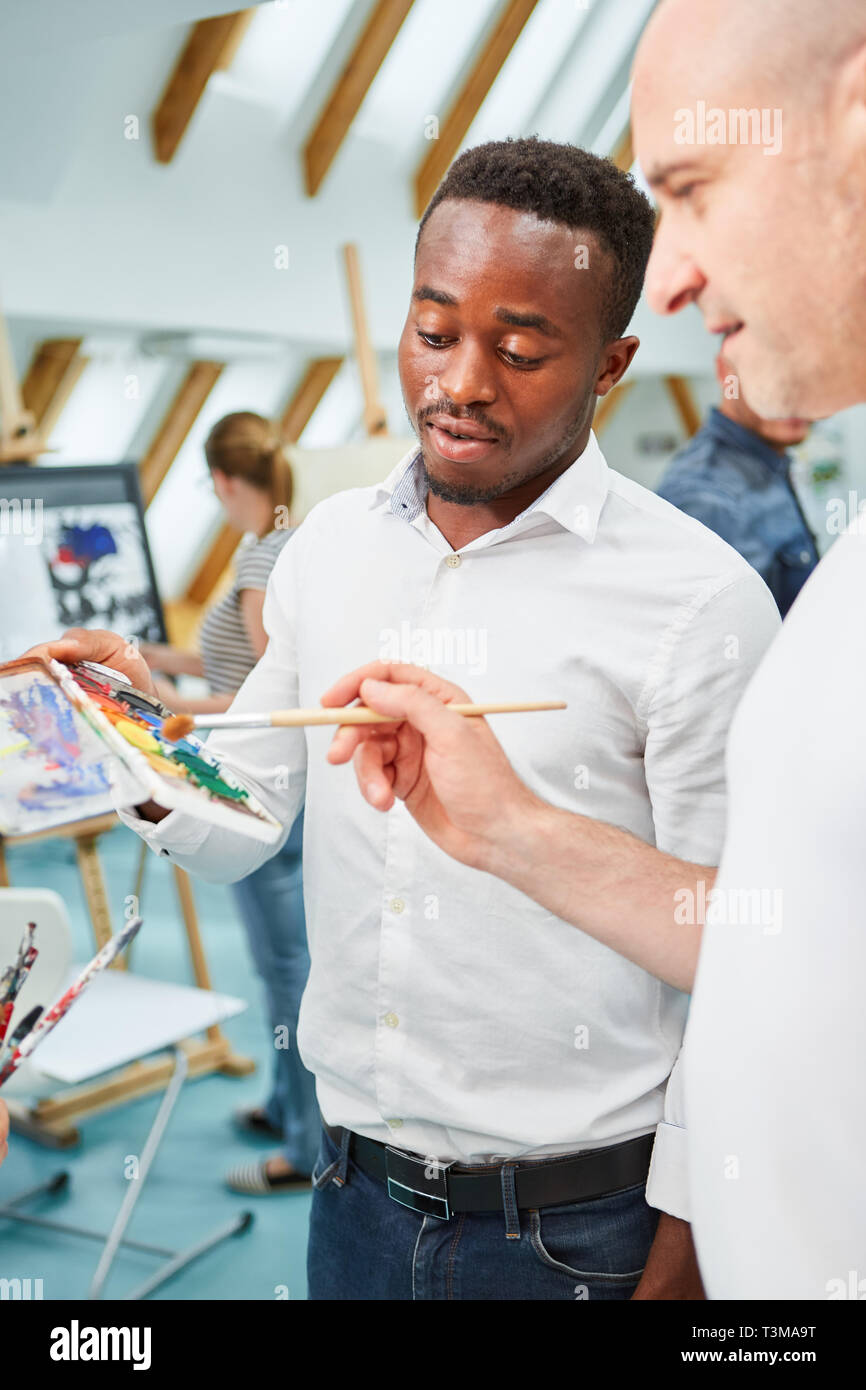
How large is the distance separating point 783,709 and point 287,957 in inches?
101

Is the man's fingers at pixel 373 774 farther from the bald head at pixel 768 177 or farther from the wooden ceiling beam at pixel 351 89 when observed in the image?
the wooden ceiling beam at pixel 351 89

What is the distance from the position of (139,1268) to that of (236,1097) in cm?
88

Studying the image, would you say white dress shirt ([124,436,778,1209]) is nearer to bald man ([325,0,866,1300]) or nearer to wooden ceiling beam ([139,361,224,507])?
bald man ([325,0,866,1300])

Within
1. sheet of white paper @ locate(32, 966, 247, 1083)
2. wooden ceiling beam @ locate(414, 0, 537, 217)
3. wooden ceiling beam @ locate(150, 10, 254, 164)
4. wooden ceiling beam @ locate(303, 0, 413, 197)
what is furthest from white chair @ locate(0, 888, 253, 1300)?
wooden ceiling beam @ locate(414, 0, 537, 217)

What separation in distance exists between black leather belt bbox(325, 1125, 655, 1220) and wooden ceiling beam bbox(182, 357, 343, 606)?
7497 millimetres

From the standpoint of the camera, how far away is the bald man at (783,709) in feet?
2.30

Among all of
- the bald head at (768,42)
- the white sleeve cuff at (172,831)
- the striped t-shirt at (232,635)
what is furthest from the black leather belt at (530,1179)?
the striped t-shirt at (232,635)

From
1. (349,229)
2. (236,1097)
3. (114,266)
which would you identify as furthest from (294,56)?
(236,1097)

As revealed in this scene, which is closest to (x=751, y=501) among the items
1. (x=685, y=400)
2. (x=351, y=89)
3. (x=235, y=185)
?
(x=235, y=185)

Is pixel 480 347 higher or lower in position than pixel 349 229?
lower

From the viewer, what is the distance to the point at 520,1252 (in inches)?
47.3

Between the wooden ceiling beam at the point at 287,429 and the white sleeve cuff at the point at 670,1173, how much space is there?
7571mm

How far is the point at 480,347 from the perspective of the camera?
45.5 inches

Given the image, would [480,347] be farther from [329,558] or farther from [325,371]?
[325,371]
